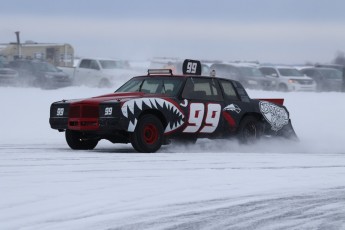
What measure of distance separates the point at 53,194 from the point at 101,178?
1383 millimetres

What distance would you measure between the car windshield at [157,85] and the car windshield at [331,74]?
28459 millimetres

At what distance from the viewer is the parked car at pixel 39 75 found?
33062 millimetres

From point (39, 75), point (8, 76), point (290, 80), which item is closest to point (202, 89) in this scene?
point (8, 76)

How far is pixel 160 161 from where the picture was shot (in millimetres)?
11633

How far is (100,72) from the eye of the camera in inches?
1398

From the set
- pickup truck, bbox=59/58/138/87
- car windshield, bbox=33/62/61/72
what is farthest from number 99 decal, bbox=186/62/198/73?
car windshield, bbox=33/62/61/72

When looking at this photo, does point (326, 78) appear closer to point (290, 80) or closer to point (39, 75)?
point (290, 80)

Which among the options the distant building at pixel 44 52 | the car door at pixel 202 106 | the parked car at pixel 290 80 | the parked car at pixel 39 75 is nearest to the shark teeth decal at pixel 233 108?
the car door at pixel 202 106

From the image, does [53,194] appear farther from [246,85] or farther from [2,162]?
[246,85]

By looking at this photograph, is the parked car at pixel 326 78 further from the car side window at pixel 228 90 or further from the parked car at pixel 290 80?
the car side window at pixel 228 90

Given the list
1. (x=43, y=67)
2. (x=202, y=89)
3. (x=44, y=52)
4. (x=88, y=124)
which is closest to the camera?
(x=88, y=124)

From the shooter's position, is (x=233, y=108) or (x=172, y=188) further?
(x=233, y=108)

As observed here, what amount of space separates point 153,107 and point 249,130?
239 cm

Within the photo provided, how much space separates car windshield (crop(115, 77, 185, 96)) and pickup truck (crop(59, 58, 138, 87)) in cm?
1969
